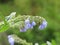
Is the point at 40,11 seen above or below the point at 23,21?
above

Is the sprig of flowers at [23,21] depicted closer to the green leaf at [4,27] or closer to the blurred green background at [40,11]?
the green leaf at [4,27]

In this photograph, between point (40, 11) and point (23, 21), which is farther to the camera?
point (40, 11)

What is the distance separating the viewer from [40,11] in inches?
99.7

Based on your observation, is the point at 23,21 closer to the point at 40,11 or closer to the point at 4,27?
the point at 4,27

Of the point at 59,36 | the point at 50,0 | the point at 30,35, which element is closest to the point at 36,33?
the point at 30,35

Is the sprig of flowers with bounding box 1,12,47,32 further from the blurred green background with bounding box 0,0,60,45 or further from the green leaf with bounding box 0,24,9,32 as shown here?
the blurred green background with bounding box 0,0,60,45

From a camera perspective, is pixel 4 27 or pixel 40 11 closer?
pixel 4 27

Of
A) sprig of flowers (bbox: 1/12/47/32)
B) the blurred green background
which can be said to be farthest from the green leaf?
the blurred green background

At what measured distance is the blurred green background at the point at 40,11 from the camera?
2073 mm

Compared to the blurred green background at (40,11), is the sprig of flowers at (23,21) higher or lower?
lower

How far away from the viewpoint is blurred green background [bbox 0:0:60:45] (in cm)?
207

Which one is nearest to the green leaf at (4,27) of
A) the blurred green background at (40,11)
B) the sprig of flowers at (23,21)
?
the sprig of flowers at (23,21)

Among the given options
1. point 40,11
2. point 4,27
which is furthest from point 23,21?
point 40,11

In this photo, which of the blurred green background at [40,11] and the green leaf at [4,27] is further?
the blurred green background at [40,11]
